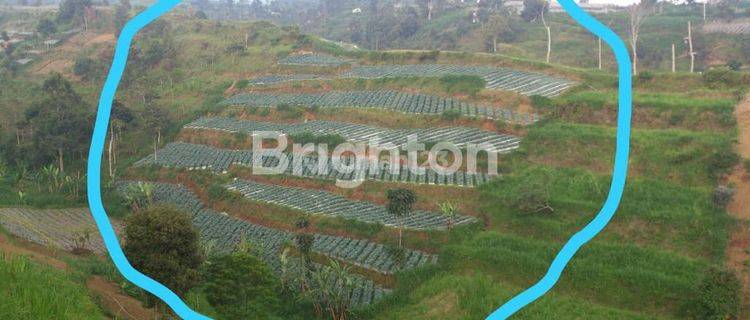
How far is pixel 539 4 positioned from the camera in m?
64.3

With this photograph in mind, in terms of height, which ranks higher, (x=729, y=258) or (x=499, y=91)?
(x=499, y=91)

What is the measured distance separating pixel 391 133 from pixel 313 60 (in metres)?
17.7

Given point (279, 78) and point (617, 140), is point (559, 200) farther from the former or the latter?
point (279, 78)

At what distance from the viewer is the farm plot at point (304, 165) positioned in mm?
24328

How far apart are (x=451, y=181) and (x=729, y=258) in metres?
10.4

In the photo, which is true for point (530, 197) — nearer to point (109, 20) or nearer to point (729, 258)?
point (729, 258)

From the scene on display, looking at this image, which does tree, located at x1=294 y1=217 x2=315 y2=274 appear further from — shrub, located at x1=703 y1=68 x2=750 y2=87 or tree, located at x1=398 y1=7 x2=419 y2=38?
tree, located at x1=398 y1=7 x2=419 y2=38

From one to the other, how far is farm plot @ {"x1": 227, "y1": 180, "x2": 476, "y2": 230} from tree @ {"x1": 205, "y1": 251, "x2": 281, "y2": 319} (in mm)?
6558

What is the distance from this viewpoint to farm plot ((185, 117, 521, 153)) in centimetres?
2602

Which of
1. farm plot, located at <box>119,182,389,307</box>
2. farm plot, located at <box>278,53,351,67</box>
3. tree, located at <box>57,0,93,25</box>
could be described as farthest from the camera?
tree, located at <box>57,0,93,25</box>

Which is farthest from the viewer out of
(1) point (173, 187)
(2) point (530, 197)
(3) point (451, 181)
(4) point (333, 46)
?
(4) point (333, 46)

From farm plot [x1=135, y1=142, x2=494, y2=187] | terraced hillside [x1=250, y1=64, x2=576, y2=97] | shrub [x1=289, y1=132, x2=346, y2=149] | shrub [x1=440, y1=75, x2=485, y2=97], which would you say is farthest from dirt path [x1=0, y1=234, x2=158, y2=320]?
terraced hillside [x1=250, y1=64, x2=576, y2=97]

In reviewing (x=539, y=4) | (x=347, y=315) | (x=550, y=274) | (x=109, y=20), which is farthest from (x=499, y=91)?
(x=109, y=20)

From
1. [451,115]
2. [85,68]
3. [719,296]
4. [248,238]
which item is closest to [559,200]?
[719,296]
